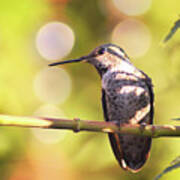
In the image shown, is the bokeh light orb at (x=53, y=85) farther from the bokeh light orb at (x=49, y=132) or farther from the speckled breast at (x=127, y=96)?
the speckled breast at (x=127, y=96)

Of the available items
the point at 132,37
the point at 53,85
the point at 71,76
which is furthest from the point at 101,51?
the point at 132,37

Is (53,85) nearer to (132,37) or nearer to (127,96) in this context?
(132,37)

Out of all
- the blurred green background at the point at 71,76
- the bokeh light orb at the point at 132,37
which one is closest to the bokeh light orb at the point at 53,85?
the blurred green background at the point at 71,76

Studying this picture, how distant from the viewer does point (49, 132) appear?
5.24 metres

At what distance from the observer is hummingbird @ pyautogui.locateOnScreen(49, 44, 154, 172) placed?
3.71 m

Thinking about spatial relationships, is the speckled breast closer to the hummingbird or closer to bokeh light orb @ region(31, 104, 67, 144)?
the hummingbird

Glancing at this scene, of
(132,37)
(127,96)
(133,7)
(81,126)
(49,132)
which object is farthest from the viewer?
(132,37)

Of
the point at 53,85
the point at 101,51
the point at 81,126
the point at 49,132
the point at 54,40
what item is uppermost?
the point at 81,126

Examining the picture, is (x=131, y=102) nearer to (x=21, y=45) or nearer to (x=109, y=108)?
(x=109, y=108)

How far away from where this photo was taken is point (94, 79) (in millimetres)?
5281

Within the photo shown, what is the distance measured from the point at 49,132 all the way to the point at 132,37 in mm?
1832

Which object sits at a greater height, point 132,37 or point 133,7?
point 133,7

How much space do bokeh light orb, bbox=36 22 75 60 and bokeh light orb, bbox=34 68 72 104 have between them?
0.19m

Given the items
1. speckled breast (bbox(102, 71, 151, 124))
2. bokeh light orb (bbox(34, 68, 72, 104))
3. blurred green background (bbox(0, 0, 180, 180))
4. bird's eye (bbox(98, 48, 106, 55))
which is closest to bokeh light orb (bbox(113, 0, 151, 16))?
blurred green background (bbox(0, 0, 180, 180))
